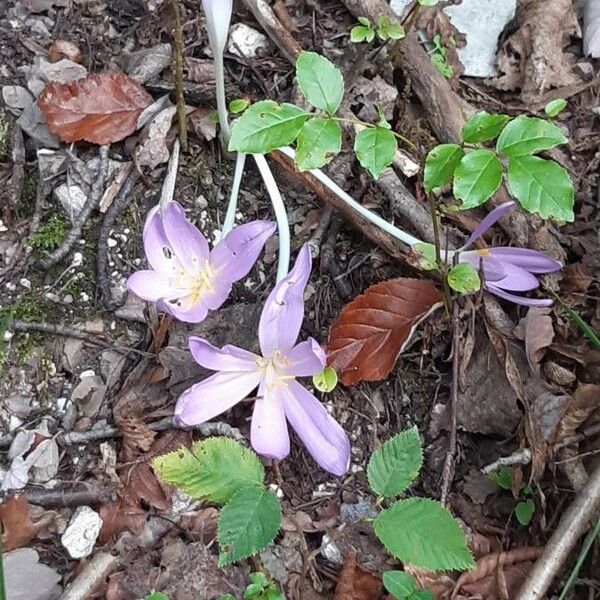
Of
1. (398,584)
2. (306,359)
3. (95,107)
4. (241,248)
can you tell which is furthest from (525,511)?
(95,107)

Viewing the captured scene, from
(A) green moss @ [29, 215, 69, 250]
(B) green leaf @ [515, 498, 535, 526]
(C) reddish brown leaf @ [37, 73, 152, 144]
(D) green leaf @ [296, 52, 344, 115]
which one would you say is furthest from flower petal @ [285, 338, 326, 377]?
(C) reddish brown leaf @ [37, 73, 152, 144]

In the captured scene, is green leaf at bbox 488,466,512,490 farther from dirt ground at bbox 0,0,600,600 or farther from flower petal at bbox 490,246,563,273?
flower petal at bbox 490,246,563,273

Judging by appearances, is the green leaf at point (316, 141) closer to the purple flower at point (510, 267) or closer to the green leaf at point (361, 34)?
the purple flower at point (510, 267)

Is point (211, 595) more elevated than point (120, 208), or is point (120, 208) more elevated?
point (120, 208)

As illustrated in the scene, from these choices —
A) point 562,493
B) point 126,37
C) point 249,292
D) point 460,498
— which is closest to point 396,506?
point 460,498

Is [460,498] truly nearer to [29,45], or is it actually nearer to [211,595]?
[211,595]

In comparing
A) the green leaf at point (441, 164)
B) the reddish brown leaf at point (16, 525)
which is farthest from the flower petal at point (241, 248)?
the reddish brown leaf at point (16, 525)

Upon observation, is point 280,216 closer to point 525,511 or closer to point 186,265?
point 186,265
